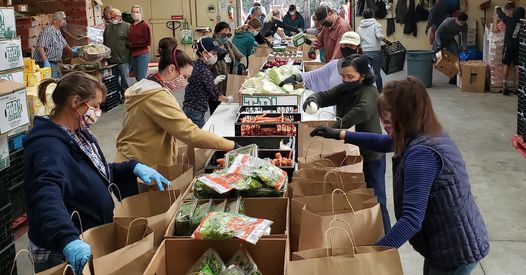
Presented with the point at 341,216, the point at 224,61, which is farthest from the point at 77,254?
the point at 224,61

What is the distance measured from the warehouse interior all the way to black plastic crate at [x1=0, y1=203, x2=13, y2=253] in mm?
103

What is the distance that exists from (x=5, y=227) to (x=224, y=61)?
3943 mm

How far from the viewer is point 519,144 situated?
696 cm

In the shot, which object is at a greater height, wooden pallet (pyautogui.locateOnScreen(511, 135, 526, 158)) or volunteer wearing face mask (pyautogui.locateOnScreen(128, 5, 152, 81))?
volunteer wearing face mask (pyautogui.locateOnScreen(128, 5, 152, 81))

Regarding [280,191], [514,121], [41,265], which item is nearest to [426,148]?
[280,191]

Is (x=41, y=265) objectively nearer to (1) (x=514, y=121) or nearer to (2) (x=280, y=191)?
(2) (x=280, y=191)

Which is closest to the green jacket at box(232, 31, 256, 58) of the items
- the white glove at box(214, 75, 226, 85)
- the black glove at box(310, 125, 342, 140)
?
the white glove at box(214, 75, 226, 85)

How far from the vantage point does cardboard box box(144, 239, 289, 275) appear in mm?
2113

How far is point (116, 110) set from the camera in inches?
394

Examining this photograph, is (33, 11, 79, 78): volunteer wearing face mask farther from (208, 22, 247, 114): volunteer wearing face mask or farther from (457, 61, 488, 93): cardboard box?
(457, 61, 488, 93): cardboard box

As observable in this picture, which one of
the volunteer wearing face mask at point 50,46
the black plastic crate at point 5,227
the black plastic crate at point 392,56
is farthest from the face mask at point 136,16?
the black plastic crate at point 5,227

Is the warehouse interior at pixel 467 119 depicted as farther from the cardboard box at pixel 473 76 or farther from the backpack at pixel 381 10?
the backpack at pixel 381 10

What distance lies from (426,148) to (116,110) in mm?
8376

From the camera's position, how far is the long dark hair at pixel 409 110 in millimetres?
2316
